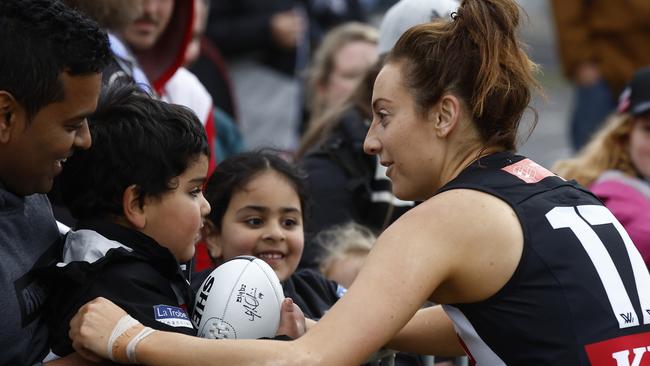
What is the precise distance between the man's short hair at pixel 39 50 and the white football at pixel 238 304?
2.41 ft

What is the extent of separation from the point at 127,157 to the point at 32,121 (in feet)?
1.25

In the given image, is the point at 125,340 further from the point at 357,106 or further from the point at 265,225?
the point at 357,106

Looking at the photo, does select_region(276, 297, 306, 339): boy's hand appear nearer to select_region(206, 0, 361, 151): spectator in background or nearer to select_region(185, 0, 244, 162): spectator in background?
select_region(185, 0, 244, 162): spectator in background

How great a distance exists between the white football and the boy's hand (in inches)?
0.7

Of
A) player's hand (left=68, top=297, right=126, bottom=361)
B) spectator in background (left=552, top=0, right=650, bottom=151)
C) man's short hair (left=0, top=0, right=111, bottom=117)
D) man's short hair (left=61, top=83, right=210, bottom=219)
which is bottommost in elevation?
player's hand (left=68, top=297, right=126, bottom=361)

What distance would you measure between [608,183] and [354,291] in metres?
2.93

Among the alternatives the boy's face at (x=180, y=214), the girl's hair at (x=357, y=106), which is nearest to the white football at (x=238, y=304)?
the boy's face at (x=180, y=214)

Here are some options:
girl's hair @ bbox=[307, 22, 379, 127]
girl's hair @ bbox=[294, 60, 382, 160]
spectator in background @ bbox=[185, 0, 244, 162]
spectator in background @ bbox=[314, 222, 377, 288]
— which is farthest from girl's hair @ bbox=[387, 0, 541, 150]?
girl's hair @ bbox=[307, 22, 379, 127]

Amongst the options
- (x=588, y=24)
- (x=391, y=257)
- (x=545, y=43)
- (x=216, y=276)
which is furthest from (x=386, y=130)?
(x=545, y=43)

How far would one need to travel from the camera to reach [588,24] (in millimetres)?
9977

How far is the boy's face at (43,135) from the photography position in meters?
3.02

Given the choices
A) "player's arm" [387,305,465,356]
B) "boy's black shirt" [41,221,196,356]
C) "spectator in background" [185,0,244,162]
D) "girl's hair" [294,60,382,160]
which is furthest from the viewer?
"spectator in background" [185,0,244,162]

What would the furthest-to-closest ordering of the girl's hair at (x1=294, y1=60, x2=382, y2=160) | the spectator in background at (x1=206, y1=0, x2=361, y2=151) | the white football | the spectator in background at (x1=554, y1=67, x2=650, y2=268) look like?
the spectator in background at (x1=206, y1=0, x2=361, y2=151)
the spectator in background at (x1=554, y1=67, x2=650, y2=268)
the girl's hair at (x1=294, y1=60, x2=382, y2=160)
the white football

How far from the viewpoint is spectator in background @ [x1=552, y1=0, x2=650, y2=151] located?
9672 millimetres
